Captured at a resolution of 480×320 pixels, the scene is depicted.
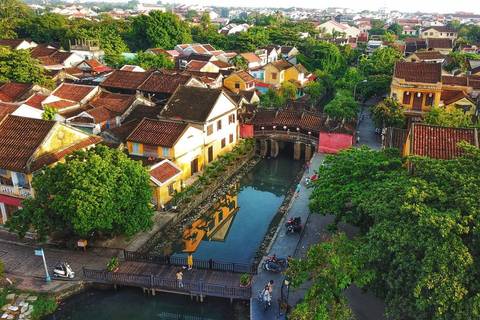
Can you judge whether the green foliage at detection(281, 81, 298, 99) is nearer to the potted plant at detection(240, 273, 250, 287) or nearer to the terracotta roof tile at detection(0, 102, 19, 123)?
the terracotta roof tile at detection(0, 102, 19, 123)

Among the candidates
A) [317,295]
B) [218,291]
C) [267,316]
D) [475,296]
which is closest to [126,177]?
[218,291]

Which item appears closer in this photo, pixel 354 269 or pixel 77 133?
pixel 354 269

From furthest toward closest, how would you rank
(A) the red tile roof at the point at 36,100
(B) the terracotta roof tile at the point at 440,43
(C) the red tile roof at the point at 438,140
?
(B) the terracotta roof tile at the point at 440,43 < (A) the red tile roof at the point at 36,100 < (C) the red tile roof at the point at 438,140

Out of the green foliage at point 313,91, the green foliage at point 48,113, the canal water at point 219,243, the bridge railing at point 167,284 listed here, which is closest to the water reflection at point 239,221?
Result: the canal water at point 219,243

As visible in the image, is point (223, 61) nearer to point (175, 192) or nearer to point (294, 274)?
point (175, 192)

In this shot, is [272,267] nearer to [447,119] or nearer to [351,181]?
[351,181]

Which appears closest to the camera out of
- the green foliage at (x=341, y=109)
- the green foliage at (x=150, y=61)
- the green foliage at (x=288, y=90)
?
the green foliage at (x=341, y=109)

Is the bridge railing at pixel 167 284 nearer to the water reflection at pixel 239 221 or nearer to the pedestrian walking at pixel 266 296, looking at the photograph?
the pedestrian walking at pixel 266 296
